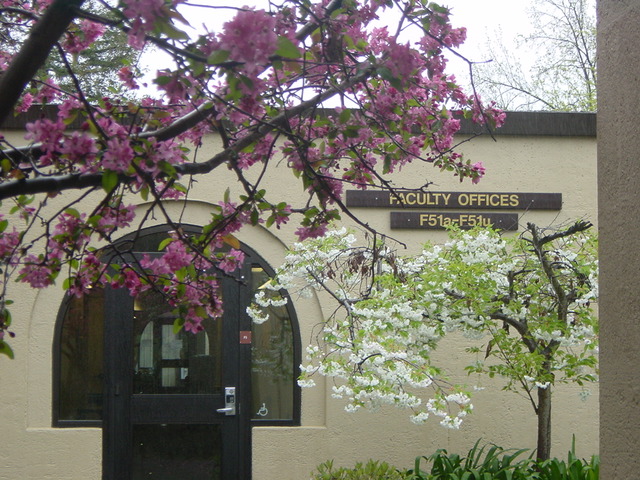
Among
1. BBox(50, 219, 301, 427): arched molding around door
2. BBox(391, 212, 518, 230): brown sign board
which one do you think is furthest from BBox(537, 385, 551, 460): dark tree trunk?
BBox(50, 219, 301, 427): arched molding around door

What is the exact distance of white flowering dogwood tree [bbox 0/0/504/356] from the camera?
2.76 meters

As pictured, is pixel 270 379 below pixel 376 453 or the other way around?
the other way around

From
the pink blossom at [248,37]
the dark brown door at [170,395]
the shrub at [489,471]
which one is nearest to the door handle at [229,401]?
the dark brown door at [170,395]

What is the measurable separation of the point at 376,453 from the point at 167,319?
2.37 metres

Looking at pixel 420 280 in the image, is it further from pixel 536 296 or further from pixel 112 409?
pixel 112 409

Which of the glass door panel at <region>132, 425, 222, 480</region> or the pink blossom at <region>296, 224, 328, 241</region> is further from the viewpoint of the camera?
the glass door panel at <region>132, 425, 222, 480</region>

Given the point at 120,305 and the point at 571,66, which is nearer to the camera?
the point at 120,305

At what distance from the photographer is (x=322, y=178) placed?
3.83 m

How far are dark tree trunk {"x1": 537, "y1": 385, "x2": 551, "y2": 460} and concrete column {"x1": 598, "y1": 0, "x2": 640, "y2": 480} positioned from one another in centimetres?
353

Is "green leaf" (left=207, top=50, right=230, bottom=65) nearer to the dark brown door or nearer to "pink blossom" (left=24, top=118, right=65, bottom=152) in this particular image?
"pink blossom" (left=24, top=118, right=65, bottom=152)

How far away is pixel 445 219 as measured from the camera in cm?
856

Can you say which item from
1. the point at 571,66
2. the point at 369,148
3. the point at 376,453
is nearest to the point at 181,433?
the point at 376,453

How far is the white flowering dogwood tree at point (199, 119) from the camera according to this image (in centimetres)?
276

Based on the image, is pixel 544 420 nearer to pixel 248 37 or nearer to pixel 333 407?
pixel 333 407
